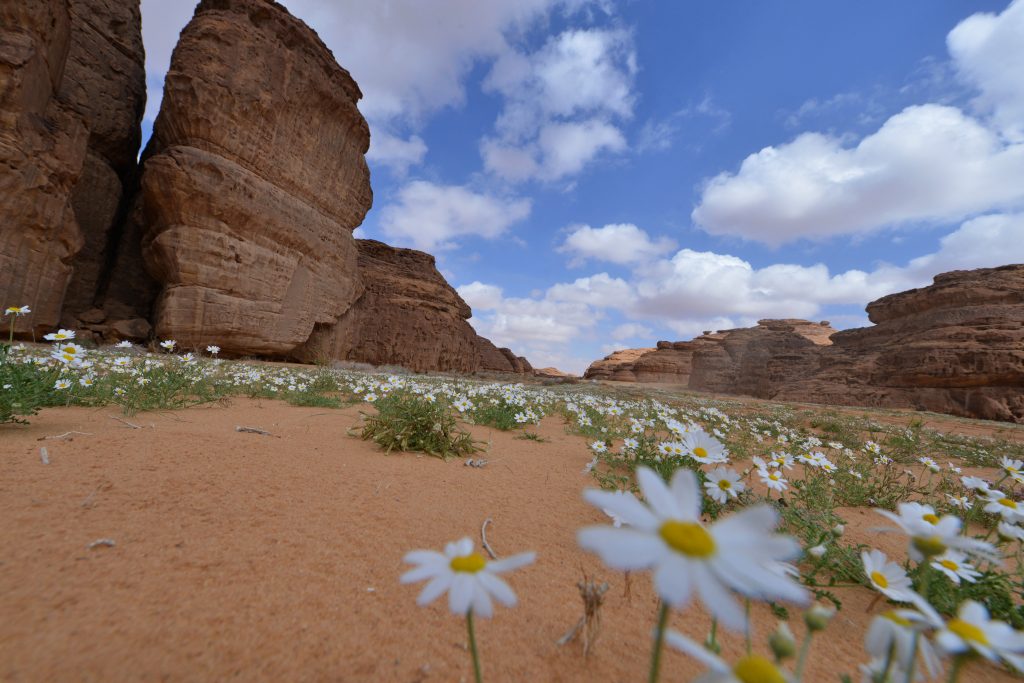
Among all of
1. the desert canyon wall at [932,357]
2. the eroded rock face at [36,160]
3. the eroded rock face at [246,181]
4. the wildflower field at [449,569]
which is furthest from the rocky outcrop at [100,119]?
the desert canyon wall at [932,357]

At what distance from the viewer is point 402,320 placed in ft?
80.8

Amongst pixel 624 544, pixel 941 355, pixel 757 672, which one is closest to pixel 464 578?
pixel 624 544

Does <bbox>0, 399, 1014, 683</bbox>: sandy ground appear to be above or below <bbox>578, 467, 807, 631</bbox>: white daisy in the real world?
below

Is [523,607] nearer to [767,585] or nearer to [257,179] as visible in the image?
[767,585]

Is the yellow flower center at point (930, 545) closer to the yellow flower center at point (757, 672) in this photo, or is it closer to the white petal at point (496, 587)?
the yellow flower center at point (757, 672)

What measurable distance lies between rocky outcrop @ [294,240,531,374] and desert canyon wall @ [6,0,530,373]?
136 inches

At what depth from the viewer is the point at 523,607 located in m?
1.33

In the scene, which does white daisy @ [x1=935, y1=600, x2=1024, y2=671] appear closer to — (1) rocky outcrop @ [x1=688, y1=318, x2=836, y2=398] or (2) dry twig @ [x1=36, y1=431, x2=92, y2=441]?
(2) dry twig @ [x1=36, y1=431, x2=92, y2=441]

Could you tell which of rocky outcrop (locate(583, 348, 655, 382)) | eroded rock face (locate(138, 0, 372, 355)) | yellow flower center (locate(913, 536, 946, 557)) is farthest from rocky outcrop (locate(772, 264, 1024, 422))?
rocky outcrop (locate(583, 348, 655, 382))

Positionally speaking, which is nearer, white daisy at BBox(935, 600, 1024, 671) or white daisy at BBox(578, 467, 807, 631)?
white daisy at BBox(578, 467, 807, 631)

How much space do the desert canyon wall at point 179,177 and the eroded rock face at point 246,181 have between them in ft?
0.16

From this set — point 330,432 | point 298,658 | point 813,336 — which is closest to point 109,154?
point 330,432

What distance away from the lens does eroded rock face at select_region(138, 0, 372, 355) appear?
13.0 meters

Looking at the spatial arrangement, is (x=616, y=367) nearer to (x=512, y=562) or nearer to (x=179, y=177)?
(x=179, y=177)
